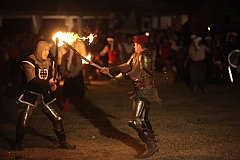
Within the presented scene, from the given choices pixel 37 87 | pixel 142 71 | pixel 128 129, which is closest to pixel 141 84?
pixel 142 71

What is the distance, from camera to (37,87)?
950cm

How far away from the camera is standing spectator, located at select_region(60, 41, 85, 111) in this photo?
1405 centimetres

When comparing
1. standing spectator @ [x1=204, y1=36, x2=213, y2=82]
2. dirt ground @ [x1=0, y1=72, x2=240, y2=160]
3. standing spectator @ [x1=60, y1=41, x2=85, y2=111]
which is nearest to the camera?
dirt ground @ [x1=0, y1=72, x2=240, y2=160]

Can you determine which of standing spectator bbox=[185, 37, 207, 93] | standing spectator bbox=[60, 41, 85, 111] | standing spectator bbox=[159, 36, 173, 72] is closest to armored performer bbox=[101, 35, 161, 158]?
standing spectator bbox=[60, 41, 85, 111]

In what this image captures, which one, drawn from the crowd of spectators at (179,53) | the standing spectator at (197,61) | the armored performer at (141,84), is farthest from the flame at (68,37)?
the crowd of spectators at (179,53)

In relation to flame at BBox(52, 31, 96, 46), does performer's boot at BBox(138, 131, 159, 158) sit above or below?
below

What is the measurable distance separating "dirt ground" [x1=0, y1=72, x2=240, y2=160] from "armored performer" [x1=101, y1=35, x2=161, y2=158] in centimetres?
34

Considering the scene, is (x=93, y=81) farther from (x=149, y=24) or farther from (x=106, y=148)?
(x=106, y=148)

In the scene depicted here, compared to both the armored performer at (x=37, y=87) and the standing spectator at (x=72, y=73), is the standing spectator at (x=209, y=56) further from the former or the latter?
the armored performer at (x=37, y=87)

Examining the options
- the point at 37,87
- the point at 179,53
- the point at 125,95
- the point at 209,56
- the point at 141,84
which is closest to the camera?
the point at 141,84

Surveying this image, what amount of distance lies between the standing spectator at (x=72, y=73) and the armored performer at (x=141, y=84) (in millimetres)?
5134

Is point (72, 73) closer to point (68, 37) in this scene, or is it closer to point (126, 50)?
point (68, 37)

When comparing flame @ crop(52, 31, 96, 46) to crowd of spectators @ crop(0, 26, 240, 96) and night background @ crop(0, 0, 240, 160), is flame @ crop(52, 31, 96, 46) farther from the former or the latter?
crowd of spectators @ crop(0, 26, 240, 96)

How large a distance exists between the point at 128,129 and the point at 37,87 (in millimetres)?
2769
